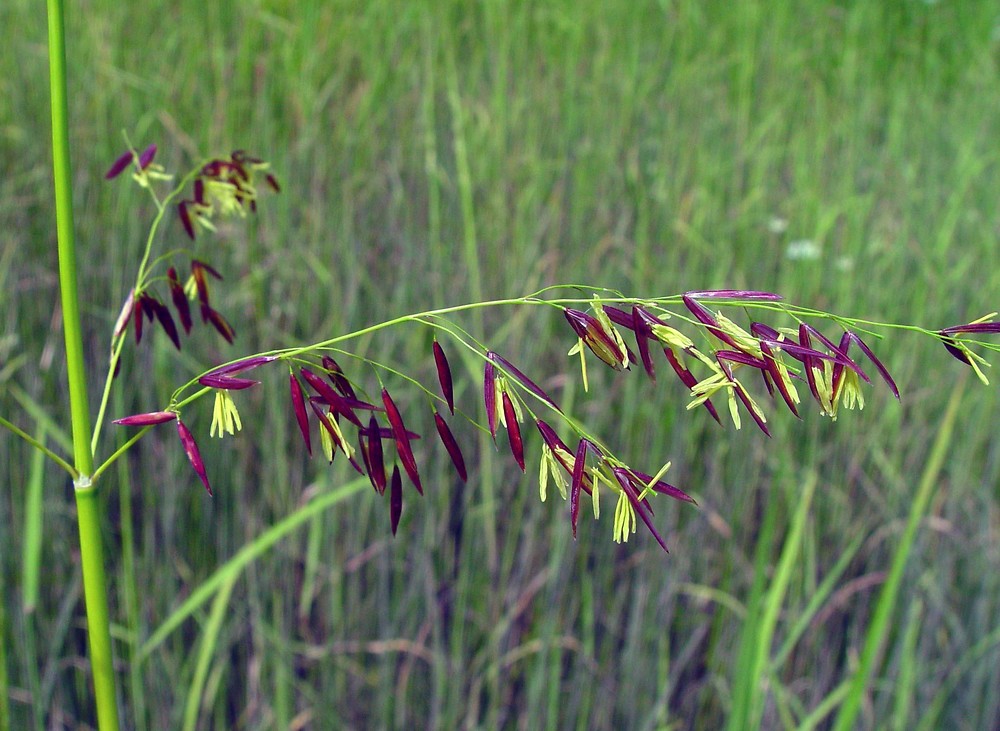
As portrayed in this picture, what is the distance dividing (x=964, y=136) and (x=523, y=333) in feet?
5.62

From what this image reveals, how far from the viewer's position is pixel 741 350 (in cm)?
42

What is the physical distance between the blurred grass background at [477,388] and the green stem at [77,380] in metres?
0.69

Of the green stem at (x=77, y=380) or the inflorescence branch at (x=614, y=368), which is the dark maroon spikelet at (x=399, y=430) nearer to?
the inflorescence branch at (x=614, y=368)

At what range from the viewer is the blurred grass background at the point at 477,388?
56.7 inches

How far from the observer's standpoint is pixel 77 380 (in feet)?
1.43

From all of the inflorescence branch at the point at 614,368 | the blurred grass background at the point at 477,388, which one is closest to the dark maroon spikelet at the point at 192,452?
the inflorescence branch at the point at 614,368

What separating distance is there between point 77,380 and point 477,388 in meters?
1.23

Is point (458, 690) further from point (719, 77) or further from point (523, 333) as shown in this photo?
point (719, 77)

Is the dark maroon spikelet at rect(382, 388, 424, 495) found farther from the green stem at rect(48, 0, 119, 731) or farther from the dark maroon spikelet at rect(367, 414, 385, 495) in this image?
the green stem at rect(48, 0, 119, 731)

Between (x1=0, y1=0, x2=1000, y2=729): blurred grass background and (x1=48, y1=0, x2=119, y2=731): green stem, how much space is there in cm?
69

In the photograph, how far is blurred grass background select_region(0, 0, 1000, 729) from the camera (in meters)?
1.44

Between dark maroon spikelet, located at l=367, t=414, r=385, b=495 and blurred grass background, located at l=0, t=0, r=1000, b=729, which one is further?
blurred grass background, located at l=0, t=0, r=1000, b=729

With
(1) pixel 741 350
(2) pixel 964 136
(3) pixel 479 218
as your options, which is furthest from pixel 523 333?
(2) pixel 964 136

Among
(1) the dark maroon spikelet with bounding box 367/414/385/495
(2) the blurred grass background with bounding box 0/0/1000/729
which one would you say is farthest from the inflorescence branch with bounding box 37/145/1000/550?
(2) the blurred grass background with bounding box 0/0/1000/729
